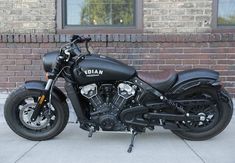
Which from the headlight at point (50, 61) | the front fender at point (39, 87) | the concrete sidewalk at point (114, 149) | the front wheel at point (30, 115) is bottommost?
the concrete sidewalk at point (114, 149)

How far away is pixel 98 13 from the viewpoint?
5914 mm

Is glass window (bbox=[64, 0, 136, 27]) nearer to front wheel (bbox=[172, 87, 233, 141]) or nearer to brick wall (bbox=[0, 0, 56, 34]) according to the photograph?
brick wall (bbox=[0, 0, 56, 34])

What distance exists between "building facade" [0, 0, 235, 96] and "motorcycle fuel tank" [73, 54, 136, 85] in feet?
5.49

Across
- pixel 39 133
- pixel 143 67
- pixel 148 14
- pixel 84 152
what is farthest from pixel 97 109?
pixel 148 14

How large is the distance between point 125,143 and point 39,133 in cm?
109

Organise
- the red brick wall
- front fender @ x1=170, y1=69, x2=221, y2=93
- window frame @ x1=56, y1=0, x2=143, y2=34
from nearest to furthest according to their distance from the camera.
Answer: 1. front fender @ x1=170, y1=69, x2=221, y2=93
2. the red brick wall
3. window frame @ x1=56, y1=0, x2=143, y2=34

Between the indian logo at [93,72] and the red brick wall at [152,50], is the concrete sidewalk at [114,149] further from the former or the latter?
the red brick wall at [152,50]

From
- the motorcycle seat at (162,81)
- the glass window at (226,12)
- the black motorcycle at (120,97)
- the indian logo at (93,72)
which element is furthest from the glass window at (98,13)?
the indian logo at (93,72)

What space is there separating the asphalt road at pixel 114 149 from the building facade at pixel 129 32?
1.43 m

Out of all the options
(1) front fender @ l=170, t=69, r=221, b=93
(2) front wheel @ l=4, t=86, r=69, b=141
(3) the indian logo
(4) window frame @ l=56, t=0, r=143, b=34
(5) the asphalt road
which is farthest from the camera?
(4) window frame @ l=56, t=0, r=143, b=34

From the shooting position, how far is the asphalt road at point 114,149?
3.73 metres

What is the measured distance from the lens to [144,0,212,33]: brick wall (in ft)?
18.6

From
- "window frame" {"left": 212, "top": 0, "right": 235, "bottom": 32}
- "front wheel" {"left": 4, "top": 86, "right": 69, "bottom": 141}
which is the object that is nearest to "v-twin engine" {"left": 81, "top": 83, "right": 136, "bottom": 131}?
"front wheel" {"left": 4, "top": 86, "right": 69, "bottom": 141}

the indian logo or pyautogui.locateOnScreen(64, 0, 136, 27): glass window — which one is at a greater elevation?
pyautogui.locateOnScreen(64, 0, 136, 27): glass window
